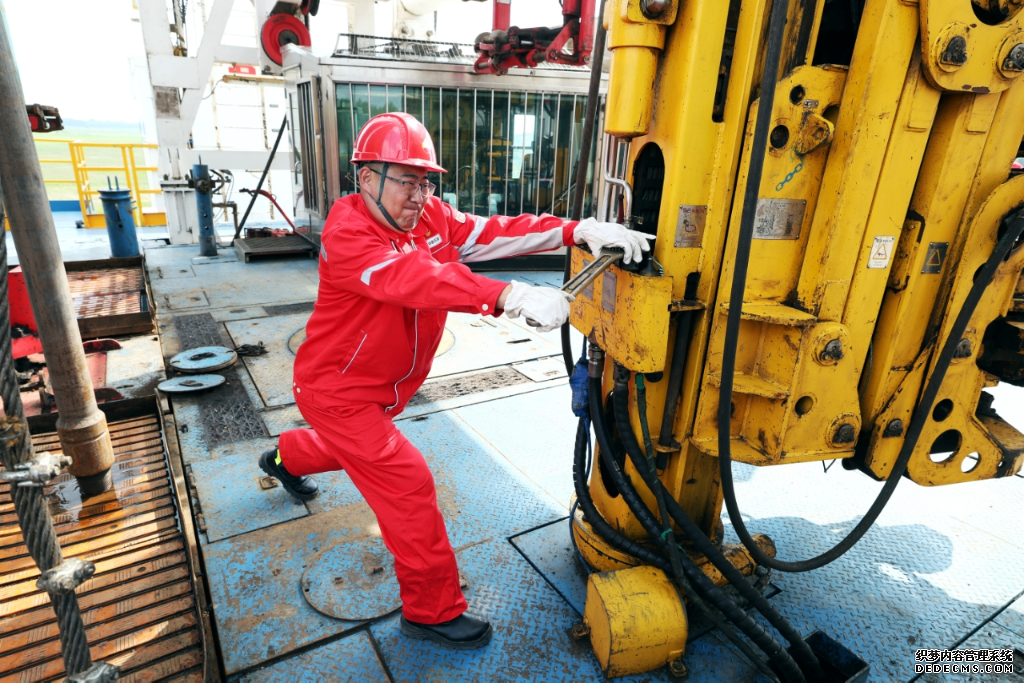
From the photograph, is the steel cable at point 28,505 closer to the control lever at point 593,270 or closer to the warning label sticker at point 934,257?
the control lever at point 593,270

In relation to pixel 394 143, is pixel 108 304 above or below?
below

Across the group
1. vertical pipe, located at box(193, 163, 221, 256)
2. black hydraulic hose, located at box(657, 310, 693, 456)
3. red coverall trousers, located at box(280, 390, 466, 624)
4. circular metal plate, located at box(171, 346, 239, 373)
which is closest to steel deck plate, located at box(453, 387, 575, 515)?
red coverall trousers, located at box(280, 390, 466, 624)

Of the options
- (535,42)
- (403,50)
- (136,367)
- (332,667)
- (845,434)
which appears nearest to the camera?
(845,434)

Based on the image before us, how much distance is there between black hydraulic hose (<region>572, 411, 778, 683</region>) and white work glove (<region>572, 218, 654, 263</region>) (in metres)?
0.78

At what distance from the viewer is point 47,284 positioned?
96.9 inches

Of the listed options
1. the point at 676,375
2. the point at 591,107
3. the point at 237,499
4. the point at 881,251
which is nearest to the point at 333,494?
the point at 237,499

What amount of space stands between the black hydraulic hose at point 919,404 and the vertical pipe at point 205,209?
925cm

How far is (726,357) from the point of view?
1742mm

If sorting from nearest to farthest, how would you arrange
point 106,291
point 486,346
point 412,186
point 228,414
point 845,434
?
point 845,434 < point 412,186 < point 228,414 < point 486,346 < point 106,291

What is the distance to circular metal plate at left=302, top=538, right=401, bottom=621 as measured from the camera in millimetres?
2371

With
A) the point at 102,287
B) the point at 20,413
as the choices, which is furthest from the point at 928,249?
the point at 102,287

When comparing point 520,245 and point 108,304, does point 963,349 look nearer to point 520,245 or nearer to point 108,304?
point 520,245

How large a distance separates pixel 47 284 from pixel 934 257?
11.2 feet

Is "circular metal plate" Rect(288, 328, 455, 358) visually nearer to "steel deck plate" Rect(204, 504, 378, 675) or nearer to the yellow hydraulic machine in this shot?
"steel deck plate" Rect(204, 504, 378, 675)
